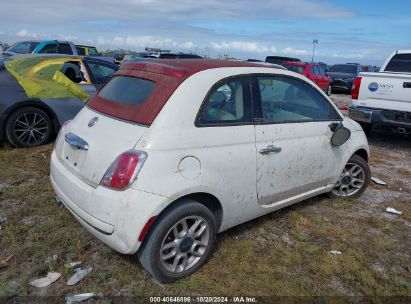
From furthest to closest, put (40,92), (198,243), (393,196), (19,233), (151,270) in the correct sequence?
(40,92)
(393,196)
(19,233)
(198,243)
(151,270)

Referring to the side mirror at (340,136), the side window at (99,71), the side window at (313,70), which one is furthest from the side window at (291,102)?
the side window at (313,70)

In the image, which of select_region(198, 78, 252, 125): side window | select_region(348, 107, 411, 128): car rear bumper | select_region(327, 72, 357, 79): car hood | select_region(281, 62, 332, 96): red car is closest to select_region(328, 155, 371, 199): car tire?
select_region(198, 78, 252, 125): side window

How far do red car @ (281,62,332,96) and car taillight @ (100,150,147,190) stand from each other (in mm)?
15050

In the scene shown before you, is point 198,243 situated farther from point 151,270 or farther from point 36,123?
point 36,123

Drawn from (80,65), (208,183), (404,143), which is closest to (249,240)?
(208,183)

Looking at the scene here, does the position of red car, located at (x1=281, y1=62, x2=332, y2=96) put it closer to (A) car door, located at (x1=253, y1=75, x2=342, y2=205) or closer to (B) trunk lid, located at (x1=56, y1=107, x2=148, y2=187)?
(A) car door, located at (x1=253, y1=75, x2=342, y2=205)

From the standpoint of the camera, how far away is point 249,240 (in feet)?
12.6

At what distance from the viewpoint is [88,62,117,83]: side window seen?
7285 millimetres

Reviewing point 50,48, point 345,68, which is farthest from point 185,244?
point 345,68

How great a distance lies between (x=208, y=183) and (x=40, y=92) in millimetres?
4443

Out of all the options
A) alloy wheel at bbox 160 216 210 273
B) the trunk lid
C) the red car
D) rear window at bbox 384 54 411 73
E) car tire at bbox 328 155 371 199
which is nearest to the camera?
the trunk lid

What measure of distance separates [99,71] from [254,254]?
5200 millimetres

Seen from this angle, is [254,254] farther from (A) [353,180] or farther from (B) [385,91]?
(B) [385,91]

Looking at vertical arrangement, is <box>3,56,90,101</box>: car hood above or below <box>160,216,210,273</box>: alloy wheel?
above
